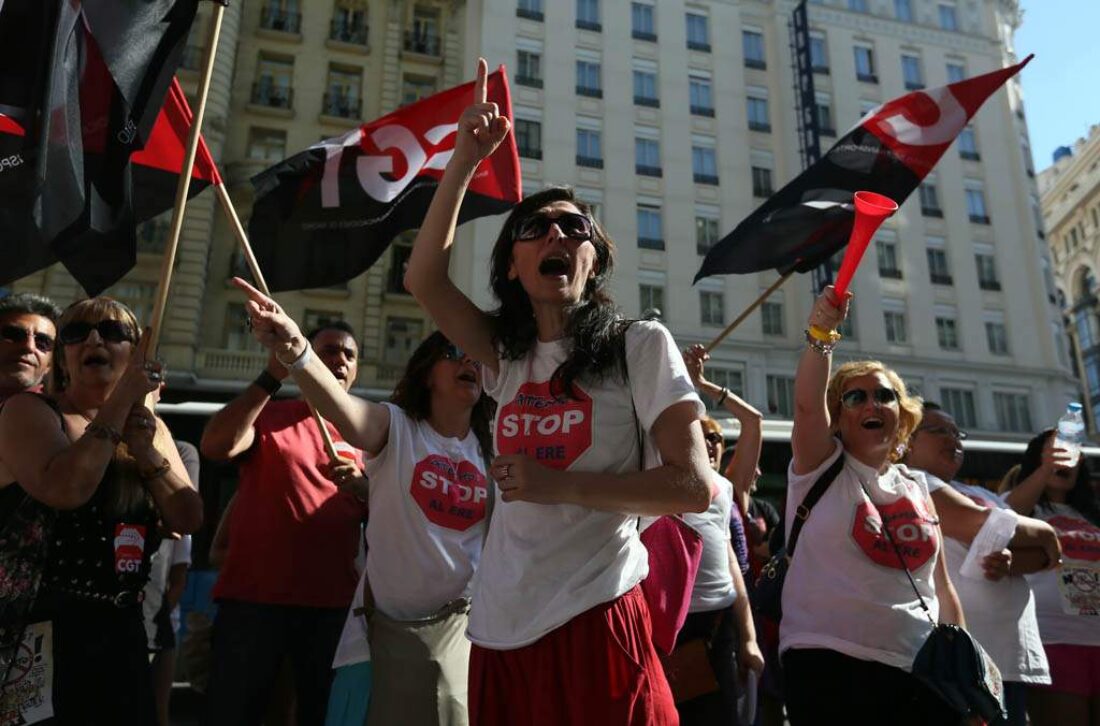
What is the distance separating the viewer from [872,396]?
3297 millimetres

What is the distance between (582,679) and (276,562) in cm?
199

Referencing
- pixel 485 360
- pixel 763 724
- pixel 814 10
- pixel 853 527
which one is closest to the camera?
pixel 485 360

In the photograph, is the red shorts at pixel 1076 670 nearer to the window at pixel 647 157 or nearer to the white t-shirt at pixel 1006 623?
the white t-shirt at pixel 1006 623

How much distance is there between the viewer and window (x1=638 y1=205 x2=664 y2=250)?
27.7 metres

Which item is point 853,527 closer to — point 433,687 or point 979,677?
point 979,677

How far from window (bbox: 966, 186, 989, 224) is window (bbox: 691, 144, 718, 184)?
34.3 feet

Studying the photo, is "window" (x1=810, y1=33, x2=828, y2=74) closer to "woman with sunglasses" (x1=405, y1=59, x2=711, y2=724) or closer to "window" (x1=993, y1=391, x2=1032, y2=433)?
"window" (x1=993, y1=391, x2=1032, y2=433)

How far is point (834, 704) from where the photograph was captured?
2877mm

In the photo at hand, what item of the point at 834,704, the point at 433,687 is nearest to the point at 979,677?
the point at 834,704

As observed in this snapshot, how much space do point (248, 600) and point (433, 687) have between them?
1.00m

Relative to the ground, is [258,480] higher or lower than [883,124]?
lower

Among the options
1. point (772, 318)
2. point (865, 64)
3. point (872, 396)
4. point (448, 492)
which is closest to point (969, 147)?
point (865, 64)

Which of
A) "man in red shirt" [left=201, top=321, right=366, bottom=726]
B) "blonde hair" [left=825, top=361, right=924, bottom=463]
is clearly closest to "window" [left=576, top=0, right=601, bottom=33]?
"blonde hair" [left=825, top=361, right=924, bottom=463]

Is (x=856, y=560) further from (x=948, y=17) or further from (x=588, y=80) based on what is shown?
(x=948, y=17)
